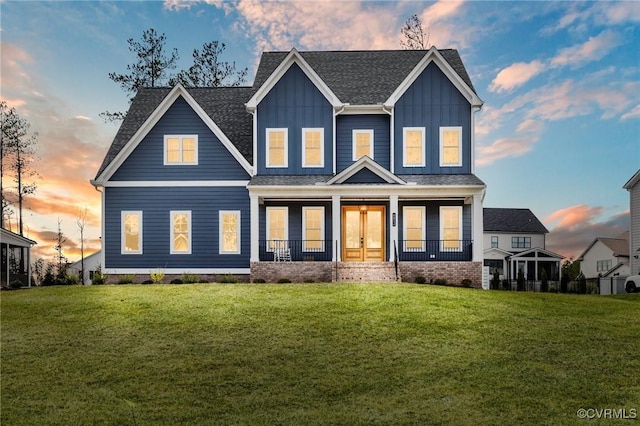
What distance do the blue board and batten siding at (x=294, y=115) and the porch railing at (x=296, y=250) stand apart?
2943 millimetres

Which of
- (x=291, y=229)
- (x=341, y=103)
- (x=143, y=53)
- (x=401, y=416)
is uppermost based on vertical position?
(x=143, y=53)

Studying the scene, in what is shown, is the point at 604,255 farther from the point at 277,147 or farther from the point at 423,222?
the point at 277,147

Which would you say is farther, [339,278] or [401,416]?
[339,278]

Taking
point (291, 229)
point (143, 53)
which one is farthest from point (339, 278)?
point (143, 53)

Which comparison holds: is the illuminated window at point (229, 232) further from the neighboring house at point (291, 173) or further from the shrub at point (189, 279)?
the shrub at point (189, 279)

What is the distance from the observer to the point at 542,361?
36.3 ft

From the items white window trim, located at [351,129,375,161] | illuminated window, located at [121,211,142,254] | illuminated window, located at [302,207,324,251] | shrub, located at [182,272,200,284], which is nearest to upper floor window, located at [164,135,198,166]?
illuminated window, located at [121,211,142,254]

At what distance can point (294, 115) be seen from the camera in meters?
23.8

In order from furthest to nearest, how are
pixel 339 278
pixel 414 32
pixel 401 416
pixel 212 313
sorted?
pixel 414 32 → pixel 339 278 → pixel 212 313 → pixel 401 416

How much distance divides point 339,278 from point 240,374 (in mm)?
10952

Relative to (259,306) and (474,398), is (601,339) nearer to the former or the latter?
(474,398)

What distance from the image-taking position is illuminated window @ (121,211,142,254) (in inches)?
930

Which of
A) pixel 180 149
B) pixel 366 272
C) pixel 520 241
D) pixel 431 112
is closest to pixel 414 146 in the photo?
pixel 431 112

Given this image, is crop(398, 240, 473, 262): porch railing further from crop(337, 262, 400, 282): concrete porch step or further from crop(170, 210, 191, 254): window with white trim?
crop(170, 210, 191, 254): window with white trim
